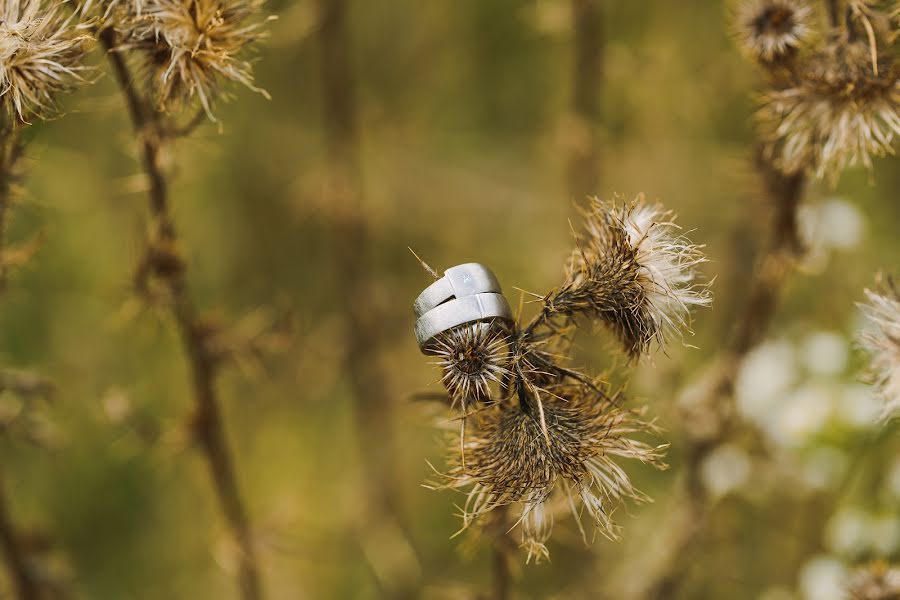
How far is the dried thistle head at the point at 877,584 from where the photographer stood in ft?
1.75

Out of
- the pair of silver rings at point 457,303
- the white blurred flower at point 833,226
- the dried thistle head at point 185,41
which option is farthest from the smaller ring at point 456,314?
the white blurred flower at point 833,226

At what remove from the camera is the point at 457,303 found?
0.39 meters

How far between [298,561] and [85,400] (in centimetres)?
32

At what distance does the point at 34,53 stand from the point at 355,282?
48 cm

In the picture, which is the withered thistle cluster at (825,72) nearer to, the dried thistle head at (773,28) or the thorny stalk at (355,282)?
the dried thistle head at (773,28)

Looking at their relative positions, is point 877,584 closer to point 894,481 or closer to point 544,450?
point 894,481

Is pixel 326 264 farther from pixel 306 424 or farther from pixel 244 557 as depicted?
pixel 244 557

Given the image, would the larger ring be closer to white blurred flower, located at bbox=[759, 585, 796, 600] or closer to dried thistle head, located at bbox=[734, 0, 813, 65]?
dried thistle head, located at bbox=[734, 0, 813, 65]

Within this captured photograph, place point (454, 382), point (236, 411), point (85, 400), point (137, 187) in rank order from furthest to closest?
point (236, 411) → point (85, 400) → point (137, 187) → point (454, 382)

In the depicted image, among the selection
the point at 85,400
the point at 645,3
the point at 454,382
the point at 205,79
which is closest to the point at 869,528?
the point at 454,382

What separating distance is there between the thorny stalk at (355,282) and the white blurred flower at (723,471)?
0.37 metres

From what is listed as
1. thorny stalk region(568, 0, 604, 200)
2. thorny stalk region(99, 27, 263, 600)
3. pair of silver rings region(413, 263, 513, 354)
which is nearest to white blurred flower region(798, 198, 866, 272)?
thorny stalk region(568, 0, 604, 200)

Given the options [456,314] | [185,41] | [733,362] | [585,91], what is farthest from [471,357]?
[585,91]

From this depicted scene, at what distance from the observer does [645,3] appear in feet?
3.36
